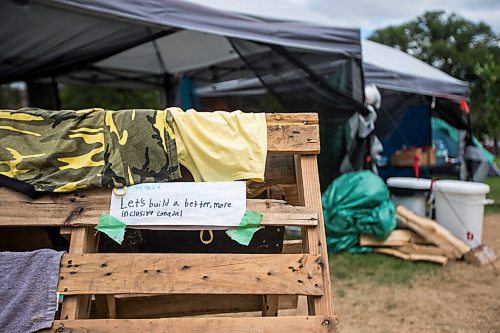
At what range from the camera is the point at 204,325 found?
1404 millimetres

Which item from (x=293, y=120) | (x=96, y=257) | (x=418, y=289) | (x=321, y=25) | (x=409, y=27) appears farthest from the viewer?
(x=409, y=27)

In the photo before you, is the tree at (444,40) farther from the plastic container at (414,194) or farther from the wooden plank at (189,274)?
the wooden plank at (189,274)

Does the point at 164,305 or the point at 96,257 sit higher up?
the point at 96,257

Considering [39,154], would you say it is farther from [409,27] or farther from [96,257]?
[409,27]

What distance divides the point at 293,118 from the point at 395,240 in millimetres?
2956

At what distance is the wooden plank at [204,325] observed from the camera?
4.58ft

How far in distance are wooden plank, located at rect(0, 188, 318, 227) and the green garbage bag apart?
2731 millimetres

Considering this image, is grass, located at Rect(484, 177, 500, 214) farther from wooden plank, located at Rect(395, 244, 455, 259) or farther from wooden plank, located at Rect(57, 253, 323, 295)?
wooden plank, located at Rect(57, 253, 323, 295)

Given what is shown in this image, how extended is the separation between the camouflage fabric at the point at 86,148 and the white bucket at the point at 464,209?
3424 millimetres

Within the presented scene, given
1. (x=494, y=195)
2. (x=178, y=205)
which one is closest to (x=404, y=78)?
(x=494, y=195)

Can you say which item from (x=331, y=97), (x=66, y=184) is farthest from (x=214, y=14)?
(x=66, y=184)

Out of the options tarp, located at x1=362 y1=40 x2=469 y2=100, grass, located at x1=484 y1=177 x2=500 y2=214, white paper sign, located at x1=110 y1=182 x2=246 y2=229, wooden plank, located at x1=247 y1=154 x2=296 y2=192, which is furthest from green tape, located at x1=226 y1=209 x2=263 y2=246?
grass, located at x1=484 y1=177 x2=500 y2=214

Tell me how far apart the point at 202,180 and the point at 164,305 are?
1.96 feet

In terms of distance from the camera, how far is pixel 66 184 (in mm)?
1572
